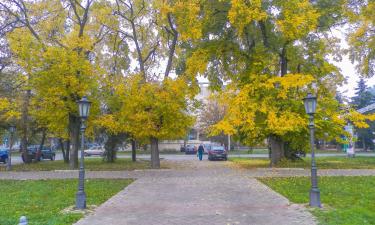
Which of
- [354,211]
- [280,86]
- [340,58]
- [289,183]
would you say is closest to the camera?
[354,211]

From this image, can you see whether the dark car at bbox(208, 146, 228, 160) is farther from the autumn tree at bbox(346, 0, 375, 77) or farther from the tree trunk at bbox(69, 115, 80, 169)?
the tree trunk at bbox(69, 115, 80, 169)

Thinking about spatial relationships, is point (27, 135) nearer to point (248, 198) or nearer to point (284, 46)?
point (284, 46)

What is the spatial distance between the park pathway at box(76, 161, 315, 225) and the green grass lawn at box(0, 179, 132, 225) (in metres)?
0.56

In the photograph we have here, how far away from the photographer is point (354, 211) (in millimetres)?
9773

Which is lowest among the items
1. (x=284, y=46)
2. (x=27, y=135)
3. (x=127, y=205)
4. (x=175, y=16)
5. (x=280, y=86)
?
(x=127, y=205)

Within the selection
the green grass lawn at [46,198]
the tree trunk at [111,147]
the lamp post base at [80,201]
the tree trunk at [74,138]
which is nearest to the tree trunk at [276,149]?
the green grass lawn at [46,198]

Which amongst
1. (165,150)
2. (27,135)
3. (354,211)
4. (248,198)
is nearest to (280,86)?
(248,198)

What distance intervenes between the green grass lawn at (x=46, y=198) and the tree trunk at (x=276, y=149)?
11086 millimetres

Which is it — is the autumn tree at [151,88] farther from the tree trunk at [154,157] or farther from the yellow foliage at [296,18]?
the yellow foliage at [296,18]

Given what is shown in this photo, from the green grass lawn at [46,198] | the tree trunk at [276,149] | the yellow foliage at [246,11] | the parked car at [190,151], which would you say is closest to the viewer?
the green grass lawn at [46,198]

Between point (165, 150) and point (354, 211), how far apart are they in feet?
171

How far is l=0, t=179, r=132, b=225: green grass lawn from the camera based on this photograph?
9562mm

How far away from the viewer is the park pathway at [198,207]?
9234mm

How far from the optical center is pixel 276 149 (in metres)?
26.1
